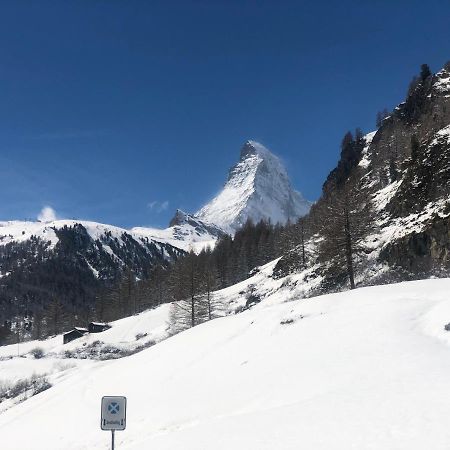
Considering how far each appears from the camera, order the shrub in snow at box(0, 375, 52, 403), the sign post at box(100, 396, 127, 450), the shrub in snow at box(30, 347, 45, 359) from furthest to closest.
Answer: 1. the shrub in snow at box(30, 347, 45, 359)
2. the shrub in snow at box(0, 375, 52, 403)
3. the sign post at box(100, 396, 127, 450)

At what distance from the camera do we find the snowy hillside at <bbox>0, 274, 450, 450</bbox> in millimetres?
10695

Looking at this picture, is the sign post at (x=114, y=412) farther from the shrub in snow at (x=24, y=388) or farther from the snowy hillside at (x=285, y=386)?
the shrub in snow at (x=24, y=388)

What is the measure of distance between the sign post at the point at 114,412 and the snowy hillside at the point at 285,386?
1.47 m

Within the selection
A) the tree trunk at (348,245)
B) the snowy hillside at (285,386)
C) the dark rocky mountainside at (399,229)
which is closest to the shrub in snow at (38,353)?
the dark rocky mountainside at (399,229)

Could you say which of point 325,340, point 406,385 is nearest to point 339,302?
point 325,340

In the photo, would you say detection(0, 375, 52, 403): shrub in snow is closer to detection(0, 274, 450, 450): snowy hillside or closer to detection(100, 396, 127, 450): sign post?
detection(0, 274, 450, 450): snowy hillside

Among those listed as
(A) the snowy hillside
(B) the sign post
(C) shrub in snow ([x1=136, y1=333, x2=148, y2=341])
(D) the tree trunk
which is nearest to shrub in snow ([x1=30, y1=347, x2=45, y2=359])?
(C) shrub in snow ([x1=136, y1=333, x2=148, y2=341])

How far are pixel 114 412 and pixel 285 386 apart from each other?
626cm

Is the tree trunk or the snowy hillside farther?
the tree trunk

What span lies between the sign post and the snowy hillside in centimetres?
147

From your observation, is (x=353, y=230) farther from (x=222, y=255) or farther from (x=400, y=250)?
(x=222, y=255)

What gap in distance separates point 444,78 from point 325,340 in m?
108

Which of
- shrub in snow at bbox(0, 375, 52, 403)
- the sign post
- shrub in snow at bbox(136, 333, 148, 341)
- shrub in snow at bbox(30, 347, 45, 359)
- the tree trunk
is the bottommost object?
shrub in snow at bbox(0, 375, 52, 403)

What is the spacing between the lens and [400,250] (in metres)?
42.8
